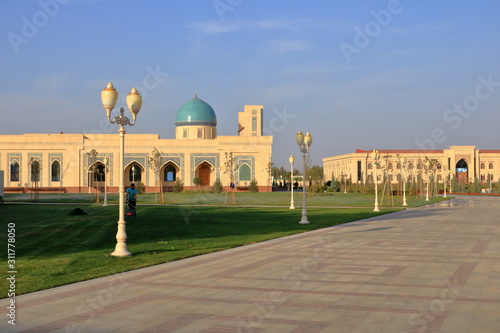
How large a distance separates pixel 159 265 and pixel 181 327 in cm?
512

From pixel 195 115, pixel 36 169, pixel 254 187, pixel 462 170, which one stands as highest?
pixel 195 115

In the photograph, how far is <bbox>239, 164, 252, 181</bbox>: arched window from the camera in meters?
68.8

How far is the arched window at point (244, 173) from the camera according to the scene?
6883 centimetres

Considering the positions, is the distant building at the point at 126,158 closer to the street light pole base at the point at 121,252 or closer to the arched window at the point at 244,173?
the arched window at the point at 244,173

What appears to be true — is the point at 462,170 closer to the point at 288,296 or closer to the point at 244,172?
the point at 244,172

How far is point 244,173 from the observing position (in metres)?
69.2

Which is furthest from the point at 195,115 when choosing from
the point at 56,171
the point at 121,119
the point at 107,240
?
the point at 121,119

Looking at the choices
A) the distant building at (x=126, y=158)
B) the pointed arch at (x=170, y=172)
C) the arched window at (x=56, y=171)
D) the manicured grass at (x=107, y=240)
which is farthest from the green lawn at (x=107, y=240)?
the pointed arch at (x=170, y=172)

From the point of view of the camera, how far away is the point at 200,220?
24016 mm

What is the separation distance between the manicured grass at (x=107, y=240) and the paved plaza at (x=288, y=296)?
83 cm

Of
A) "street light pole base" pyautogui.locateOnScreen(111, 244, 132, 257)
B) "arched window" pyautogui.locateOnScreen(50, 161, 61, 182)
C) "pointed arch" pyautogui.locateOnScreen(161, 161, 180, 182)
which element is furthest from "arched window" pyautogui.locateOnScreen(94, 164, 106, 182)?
"street light pole base" pyautogui.locateOnScreen(111, 244, 132, 257)

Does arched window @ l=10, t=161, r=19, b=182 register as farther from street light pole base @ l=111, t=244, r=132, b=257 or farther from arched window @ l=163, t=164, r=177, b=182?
street light pole base @ l=111, t=244, r=132, b=257

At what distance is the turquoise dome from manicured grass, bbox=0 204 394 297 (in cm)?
4858

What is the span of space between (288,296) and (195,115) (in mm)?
65665
